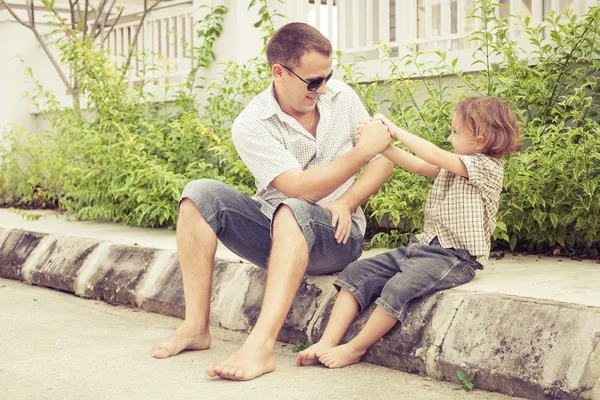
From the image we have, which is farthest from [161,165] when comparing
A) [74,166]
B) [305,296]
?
[305,296]

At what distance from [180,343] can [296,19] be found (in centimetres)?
386

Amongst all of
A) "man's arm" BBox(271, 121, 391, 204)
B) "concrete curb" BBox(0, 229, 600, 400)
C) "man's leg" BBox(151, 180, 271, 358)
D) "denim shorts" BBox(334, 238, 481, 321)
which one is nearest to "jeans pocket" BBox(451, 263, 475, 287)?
"denim shorts" BBox(334, 238, 481, 321)

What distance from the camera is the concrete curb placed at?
262 centimetres

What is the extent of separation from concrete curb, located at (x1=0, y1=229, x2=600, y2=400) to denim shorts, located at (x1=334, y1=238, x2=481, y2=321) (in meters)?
0.07

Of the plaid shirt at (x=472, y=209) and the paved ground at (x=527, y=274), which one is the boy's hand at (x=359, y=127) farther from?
the paved ground at (x=527, y=274)

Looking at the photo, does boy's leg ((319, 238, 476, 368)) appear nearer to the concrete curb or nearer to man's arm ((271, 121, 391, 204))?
the concrete curb

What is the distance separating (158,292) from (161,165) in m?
1.80

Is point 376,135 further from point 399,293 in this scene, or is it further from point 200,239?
Result: point 200,239

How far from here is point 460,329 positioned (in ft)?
9.64

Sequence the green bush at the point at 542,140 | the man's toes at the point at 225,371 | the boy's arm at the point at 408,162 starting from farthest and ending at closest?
the green bush at the point at 542,140, the boy's arm at the point at 408,162, the man's toes at the point at 225,371

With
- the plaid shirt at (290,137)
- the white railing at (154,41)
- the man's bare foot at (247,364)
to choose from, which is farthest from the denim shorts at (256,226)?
the white railing at (154,41)

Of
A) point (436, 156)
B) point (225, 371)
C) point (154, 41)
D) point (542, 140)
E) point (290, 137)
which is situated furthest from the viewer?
point (154, 41)

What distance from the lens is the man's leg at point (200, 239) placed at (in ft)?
11.0

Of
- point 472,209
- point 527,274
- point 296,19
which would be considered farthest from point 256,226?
point 296,19
